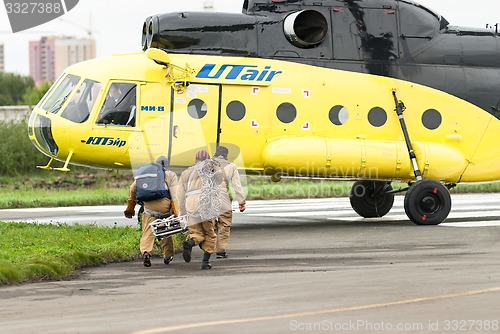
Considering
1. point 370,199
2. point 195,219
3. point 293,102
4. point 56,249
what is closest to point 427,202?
point 370,199

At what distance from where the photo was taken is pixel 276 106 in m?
20.6

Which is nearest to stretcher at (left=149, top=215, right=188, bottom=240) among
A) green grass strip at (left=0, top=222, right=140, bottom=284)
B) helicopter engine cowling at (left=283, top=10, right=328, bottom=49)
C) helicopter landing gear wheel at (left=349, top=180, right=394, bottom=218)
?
green grass strip at (left=0, top=222, right=140, bottom=284)

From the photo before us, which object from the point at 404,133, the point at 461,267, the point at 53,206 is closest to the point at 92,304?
the point at 461,267

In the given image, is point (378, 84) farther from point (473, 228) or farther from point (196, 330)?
point (196, 330)

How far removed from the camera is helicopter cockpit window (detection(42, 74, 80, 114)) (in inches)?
815

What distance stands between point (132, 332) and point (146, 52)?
1024 cm

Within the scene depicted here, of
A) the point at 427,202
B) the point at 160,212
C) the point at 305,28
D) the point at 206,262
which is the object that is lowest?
the point at 206,262

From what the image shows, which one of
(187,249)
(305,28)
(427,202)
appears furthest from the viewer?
(305,28)

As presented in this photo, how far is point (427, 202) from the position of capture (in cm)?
2067

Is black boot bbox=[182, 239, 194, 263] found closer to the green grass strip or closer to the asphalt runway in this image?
the asphalt runway

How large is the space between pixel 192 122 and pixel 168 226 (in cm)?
481

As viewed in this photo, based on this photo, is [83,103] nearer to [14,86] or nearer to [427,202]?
[427,202]

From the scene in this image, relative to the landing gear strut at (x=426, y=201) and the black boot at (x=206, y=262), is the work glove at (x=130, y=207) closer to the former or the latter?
the black boot at (x=206, y=262)

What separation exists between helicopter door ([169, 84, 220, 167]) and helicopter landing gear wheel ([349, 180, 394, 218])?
4.27 metres
